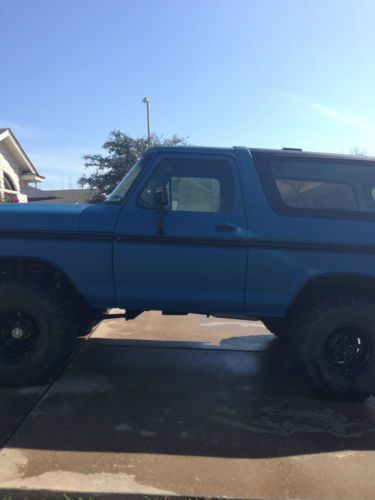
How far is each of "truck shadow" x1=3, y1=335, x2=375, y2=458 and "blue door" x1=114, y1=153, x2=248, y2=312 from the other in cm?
76

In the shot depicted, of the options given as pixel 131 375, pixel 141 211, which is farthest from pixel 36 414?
pixel 141 211

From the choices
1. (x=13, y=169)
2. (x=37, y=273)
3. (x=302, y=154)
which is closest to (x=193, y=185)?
(x=302, y=154)

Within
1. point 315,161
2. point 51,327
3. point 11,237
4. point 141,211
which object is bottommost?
point 51,327

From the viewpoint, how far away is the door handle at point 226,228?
3398mm

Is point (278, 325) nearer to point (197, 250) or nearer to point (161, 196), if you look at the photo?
point (197, 250)

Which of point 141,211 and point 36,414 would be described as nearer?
point 36,414

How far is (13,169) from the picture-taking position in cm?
1580

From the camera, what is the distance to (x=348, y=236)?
3367 millimetres

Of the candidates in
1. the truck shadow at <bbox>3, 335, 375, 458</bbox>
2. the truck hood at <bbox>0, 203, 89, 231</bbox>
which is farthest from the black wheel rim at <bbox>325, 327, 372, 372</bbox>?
the truck hood at <bbox>0, 203, 89, 231</bbox>

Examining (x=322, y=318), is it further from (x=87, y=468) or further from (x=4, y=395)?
(x=4, y=395)

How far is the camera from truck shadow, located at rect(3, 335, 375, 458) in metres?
2.73

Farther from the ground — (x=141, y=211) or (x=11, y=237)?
(x=141, y=211)

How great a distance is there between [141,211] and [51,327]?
1.29 meters

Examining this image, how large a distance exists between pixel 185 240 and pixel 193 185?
0.52m
